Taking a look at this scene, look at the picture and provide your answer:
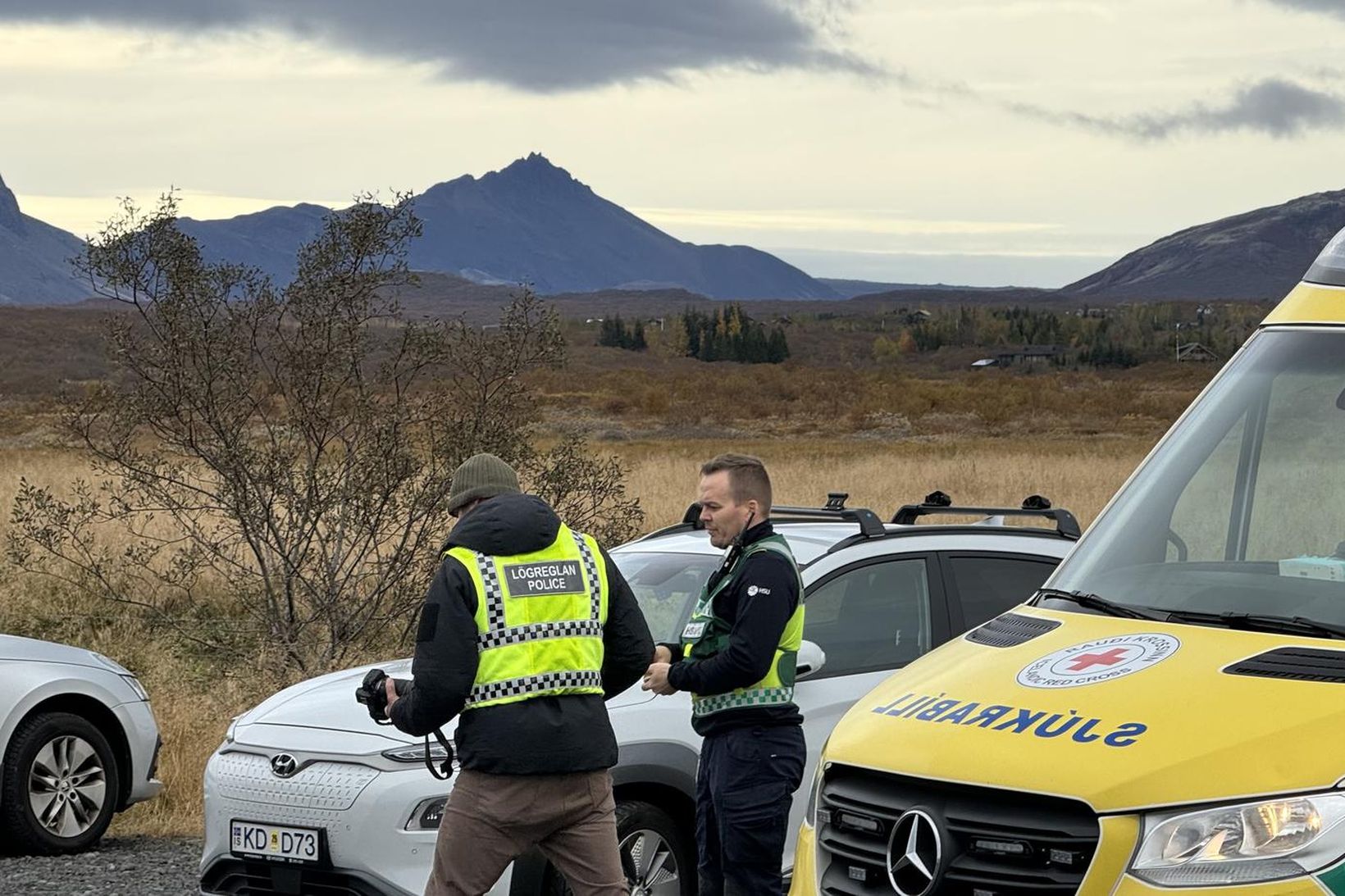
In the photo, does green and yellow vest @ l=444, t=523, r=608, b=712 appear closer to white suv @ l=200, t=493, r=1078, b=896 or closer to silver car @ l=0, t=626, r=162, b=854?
white suv @ l=200, t=493, r=1078, b=896

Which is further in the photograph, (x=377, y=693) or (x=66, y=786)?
(x=66, y=786)

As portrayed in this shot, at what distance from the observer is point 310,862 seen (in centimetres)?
646

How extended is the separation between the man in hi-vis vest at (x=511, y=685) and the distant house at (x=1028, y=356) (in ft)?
374

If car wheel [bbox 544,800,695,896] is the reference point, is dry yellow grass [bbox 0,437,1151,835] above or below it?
below

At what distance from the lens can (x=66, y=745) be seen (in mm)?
8781

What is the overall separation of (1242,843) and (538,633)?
2.40m

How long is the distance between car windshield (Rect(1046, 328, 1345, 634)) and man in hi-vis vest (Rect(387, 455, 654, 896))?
1.46 meters

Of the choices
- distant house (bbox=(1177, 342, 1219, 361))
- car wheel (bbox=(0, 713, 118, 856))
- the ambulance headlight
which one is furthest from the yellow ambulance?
distant house (bbox=(1177, 342, 1219, 361))

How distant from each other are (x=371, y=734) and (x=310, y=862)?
0.52m

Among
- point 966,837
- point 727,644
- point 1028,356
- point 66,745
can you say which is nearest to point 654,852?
point 727,644

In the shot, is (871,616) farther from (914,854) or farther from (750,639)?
(914,854)

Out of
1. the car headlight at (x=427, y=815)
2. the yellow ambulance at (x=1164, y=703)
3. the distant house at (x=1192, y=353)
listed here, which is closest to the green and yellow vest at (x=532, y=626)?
the yellow ambulance at (x=1164, y=703)

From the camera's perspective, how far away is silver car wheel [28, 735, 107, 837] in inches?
342

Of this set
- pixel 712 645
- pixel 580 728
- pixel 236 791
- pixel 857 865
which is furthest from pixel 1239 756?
pixel 236 791
